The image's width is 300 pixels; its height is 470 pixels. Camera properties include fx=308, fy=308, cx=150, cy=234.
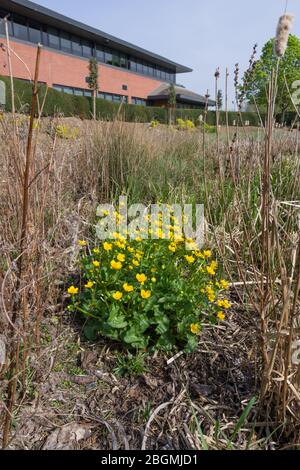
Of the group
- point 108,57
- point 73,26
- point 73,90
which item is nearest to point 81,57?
point 73,26

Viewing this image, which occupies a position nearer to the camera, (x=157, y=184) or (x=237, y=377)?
(x=237, y=377)

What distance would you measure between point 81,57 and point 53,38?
2415 mm

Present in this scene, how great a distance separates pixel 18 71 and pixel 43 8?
20.3 feet

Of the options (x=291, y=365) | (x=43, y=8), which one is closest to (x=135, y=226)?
(x=291, y=365)

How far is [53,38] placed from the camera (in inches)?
911

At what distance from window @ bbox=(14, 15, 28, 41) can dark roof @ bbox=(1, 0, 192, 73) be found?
416 mm

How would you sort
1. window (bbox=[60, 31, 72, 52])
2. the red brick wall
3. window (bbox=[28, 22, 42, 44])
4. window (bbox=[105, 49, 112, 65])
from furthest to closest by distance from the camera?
window (bbox=[105, 49, 112, 65]) → window (bbox=[60, 31, 72, 52]) → window (bbox=[28, 22, 42, 44]) → the red brick wall

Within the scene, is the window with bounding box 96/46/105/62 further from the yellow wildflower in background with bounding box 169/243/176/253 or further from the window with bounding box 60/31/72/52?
the yellow wildflower in background with bounding box 169/243/176/253

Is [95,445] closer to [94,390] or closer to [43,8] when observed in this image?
[94,390]

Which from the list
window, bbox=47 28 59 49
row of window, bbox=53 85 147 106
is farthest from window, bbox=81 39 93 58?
row of window, bbox=53 85 147 106

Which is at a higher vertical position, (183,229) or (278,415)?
(183,229)

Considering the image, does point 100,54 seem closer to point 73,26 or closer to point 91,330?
point 73,26

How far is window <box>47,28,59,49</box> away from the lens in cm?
2281

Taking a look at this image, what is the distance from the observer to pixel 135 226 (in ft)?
7.29
